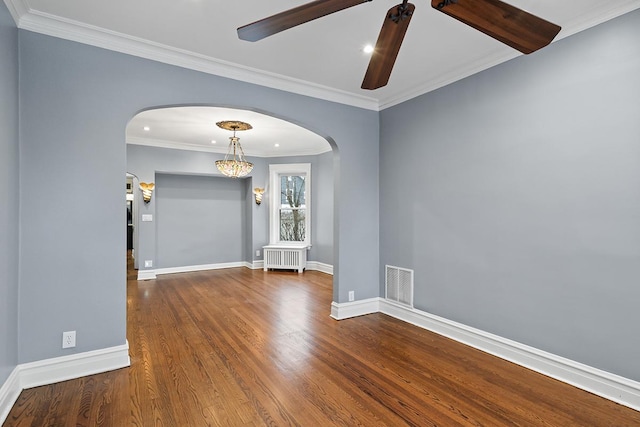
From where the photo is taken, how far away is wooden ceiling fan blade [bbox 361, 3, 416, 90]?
5.00ft

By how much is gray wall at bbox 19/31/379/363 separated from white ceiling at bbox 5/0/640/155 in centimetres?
16

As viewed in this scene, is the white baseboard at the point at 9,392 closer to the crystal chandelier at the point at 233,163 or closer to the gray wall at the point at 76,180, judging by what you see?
the gray wall at the point at 76,180

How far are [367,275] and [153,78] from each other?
3298mm

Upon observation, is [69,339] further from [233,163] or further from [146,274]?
[146,274]

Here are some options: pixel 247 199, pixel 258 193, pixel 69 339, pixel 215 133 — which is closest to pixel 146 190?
pixel 215 133

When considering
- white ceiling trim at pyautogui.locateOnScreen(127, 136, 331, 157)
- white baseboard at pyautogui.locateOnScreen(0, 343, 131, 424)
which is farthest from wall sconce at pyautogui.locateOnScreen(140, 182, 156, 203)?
white baseboard at pyautogui.locateOnScreen(0, 343, 131, 424)

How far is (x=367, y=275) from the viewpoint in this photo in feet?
13.9

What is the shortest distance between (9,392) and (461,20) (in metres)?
3.62

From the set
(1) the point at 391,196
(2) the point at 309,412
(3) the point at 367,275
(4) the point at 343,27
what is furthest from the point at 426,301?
(4) the point at 343,27

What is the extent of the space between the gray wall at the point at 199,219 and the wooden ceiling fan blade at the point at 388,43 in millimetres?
6189

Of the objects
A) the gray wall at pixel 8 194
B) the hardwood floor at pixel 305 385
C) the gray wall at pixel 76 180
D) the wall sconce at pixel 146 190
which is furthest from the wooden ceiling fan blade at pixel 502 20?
the wall sconce at pixel 146 190

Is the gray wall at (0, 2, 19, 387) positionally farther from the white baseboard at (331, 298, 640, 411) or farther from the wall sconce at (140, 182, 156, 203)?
the wall sconce at (140, 182, 156, 203)

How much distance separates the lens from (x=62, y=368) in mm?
2502

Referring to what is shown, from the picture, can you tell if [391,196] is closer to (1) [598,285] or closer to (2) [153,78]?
(1) [598,285]
